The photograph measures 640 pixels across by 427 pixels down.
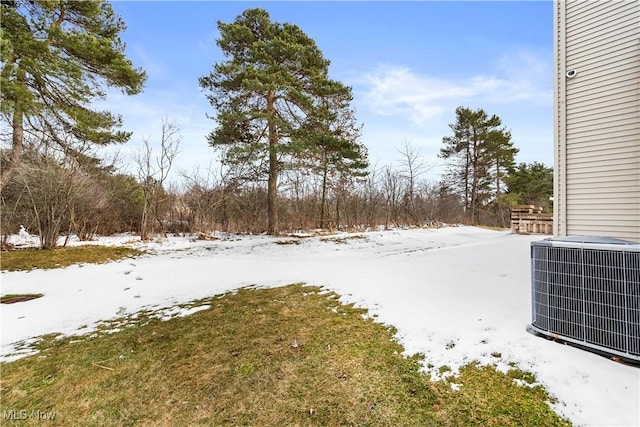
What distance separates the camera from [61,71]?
6969 millimetres

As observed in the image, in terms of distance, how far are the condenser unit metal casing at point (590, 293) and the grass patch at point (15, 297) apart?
286 inches

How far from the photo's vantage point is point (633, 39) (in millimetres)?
3219

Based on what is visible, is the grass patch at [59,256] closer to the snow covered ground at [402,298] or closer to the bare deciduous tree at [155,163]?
the snow covered ground at [402,298]

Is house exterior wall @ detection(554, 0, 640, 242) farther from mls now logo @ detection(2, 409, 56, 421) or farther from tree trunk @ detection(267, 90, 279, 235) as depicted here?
tree trunk @ detection(267, 90, 279, 235)

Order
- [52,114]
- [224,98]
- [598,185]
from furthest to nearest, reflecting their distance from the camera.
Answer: [224,98], [52,114], [598,185]

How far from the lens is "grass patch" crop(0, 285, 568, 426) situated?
1760mm

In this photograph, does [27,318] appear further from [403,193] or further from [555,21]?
[403,193]

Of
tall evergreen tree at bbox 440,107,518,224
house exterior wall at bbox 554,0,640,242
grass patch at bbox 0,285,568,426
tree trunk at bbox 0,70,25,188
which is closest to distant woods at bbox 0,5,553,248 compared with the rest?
tree trunk at bbox 0,70,25,188

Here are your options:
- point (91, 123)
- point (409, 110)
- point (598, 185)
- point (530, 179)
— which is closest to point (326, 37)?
point (409, 110)

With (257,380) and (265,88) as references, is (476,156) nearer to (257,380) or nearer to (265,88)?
(265,88)

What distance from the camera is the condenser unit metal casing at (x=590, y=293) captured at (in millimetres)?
1777

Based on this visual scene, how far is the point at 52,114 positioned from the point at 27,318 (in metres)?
6.30

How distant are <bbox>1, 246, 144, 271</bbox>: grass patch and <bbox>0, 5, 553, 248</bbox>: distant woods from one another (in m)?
0.65

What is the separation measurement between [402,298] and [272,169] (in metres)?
8.36
